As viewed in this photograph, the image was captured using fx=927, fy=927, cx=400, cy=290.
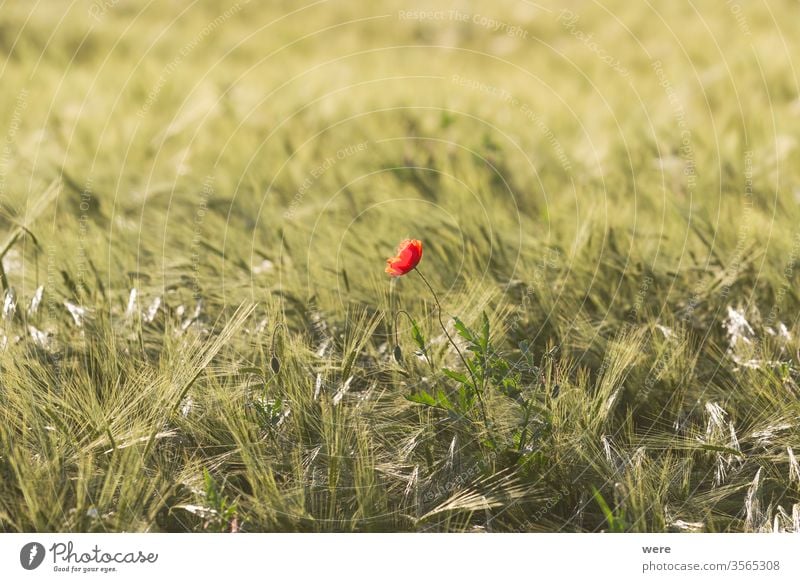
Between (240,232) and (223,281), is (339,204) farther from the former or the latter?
(223,281)
